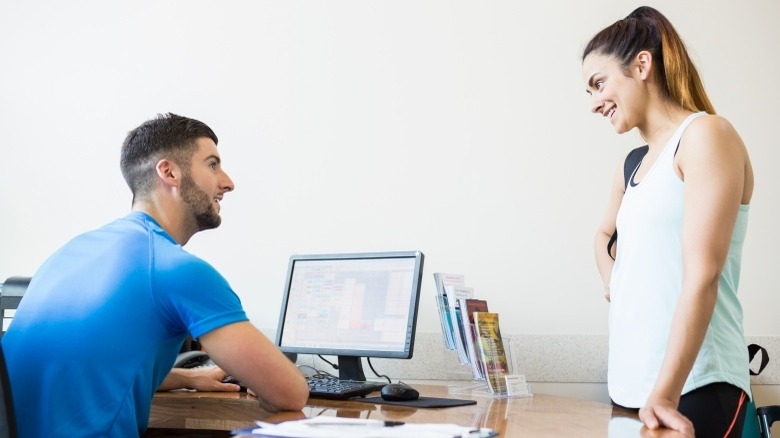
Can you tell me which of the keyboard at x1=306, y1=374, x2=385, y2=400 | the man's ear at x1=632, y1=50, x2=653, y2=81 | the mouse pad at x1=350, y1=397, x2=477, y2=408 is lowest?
the keyboard at x1=306, y1=374, x2=385, y2=400

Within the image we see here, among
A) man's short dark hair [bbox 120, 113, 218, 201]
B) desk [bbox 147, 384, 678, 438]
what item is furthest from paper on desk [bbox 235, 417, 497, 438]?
man's short dark hair [bbox 120, 113, 218, 201]

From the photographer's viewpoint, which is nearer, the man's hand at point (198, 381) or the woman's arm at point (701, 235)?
the woman's arm at point (701, 235)

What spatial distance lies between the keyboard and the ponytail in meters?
1.08

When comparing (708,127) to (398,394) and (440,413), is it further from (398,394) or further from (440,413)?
(398,394)

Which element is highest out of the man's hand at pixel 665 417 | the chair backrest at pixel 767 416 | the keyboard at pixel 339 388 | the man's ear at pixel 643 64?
the man's ear at pixel 643 64

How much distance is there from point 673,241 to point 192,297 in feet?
3.24

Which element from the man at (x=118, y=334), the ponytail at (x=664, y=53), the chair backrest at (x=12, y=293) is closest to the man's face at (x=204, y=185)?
the man at (x=118, y=334)

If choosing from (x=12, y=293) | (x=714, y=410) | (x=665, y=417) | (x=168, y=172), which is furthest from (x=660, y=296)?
(x=12, y=293)

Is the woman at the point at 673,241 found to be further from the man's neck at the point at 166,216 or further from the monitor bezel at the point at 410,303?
the man's neck at the point at 166,216

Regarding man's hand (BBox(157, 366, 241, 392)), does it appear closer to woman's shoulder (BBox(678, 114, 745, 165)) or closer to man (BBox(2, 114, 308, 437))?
man (BBox(2, 114, 308, 437))

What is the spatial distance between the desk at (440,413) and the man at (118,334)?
0.21 m

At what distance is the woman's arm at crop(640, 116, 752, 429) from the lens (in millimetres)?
1316

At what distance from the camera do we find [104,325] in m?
1.61

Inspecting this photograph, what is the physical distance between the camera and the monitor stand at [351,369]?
2.41 metres
